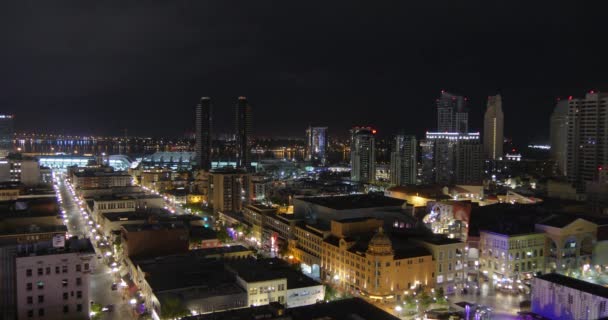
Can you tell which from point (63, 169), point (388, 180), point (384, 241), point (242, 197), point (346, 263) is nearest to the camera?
point (384, 241)

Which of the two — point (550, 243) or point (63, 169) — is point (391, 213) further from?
point (63, 169)

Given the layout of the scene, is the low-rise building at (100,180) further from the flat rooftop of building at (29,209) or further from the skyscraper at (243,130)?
the skyscraper at (243,130)

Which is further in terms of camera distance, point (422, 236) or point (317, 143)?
point (317, 143)

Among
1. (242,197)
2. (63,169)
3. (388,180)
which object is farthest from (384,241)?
(63,169)

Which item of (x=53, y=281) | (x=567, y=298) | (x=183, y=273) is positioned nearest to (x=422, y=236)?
(x=567, y=298)

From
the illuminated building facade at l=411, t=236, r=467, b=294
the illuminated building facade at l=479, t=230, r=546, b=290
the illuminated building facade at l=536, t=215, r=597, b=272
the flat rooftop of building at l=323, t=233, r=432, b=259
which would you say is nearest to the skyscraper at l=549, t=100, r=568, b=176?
the illuminated building facade at l=536, t=215, r=597, b=272

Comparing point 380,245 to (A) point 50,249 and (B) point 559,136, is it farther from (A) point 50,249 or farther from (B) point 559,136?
(B) point 559,136
